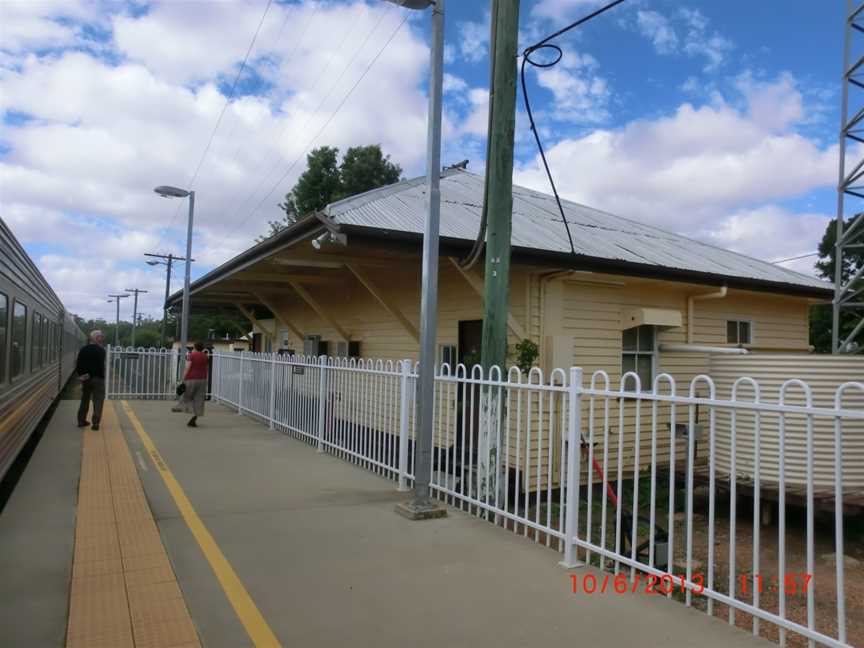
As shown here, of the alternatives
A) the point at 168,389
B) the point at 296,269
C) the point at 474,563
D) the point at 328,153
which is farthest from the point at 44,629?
the point at 328,153

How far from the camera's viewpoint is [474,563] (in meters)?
4.59

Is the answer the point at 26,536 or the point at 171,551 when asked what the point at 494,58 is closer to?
the point at 171,551

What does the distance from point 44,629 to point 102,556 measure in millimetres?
1154

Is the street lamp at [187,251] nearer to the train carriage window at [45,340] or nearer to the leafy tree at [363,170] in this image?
the train carriage window at [45,340]

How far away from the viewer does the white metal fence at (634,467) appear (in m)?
3.58

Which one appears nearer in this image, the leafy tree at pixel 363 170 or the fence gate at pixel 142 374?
the fence gate at pixel 142 374

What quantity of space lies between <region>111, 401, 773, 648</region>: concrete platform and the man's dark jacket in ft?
14.5

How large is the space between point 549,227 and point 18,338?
301 inches

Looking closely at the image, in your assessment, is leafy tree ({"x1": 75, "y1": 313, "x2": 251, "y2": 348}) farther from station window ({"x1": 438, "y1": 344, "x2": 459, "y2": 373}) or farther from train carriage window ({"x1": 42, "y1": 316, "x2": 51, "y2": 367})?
station window ({"x1": 438, "y1": 344, "x2": 459, "y2": 373})

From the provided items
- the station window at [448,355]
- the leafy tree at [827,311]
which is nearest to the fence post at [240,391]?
the station window at [448,355]

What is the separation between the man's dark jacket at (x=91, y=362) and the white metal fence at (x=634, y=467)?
111 inches

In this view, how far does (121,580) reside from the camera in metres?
4.11

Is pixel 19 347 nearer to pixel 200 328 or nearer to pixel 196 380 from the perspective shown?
pixel 196 380

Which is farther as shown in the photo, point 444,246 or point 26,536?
point 444,246
